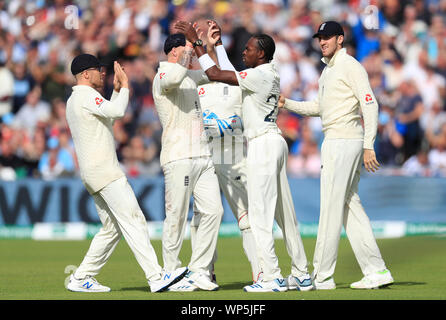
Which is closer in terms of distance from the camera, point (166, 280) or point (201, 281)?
point (166, 280)

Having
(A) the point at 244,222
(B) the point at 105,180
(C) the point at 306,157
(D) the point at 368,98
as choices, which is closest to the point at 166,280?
(B) the point at 105,180

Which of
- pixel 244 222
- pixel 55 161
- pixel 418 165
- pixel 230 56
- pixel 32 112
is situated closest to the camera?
pixel 244 222

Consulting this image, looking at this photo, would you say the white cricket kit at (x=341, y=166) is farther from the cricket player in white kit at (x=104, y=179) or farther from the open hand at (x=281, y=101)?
the cricket player in white kit at (x=104, y=179)

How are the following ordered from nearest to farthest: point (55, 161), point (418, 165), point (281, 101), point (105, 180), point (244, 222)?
1. point (105, 180)
2. point (281, 101)
3. point (244, 222)
4. point (418, 165)
5. point (55, 161)

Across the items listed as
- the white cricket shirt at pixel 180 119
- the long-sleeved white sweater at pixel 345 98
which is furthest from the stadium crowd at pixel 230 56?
the white cricket shirt at pixel 180 119

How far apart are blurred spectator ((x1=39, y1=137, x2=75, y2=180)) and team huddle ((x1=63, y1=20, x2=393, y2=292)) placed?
8.76 m

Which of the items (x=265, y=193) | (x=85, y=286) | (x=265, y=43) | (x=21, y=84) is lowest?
(x=85, y=286)

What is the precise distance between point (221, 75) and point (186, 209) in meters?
1.53

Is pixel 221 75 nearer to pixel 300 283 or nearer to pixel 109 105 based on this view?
pixel 109 105

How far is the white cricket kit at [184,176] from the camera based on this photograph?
31.7ft

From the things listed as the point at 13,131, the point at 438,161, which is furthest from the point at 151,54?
the point at 438,161

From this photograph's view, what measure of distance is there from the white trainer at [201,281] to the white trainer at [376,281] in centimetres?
149

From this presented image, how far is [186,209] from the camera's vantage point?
9742 mm

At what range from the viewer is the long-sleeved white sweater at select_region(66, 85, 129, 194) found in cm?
948
